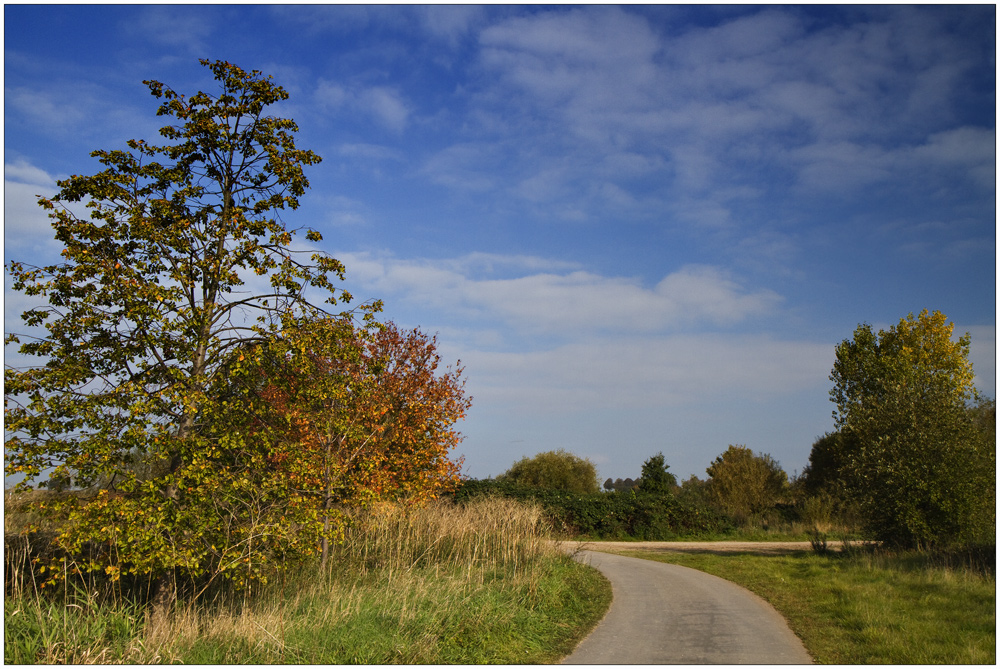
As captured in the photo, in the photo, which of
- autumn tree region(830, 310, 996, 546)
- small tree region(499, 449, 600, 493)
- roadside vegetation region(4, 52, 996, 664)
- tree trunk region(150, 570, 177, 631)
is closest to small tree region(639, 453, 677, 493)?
small tree region(499, 449, 600, 493)

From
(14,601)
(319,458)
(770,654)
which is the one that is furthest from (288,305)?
(770,654)

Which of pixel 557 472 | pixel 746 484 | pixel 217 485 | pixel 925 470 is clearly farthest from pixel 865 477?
pixel 557 472

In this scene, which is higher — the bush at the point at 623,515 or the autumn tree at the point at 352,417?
the autumn tree at the point at 352,417

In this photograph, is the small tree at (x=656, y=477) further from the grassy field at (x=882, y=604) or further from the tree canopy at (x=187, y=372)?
the tree canopy at (x=187, y=372)

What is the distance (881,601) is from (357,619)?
840 cm

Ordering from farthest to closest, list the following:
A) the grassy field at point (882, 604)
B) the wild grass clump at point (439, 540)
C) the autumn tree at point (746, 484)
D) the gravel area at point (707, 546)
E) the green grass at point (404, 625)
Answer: the autumn tree at point (746, 484), the gravel area at point (707, 546), the wild grass clump at point (439, 540), the grassy field at point (882, 604), the green grass at point (404, 625)

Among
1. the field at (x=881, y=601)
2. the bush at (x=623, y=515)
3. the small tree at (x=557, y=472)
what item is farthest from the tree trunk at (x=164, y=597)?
the small tree at (x=557, y=472)

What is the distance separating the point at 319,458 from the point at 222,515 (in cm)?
148

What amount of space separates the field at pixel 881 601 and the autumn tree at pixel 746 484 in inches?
758

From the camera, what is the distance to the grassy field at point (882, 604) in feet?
24.6

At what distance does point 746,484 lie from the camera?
37.7m

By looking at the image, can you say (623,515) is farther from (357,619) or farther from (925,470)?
(357,619)

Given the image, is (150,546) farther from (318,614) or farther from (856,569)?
(856,569)

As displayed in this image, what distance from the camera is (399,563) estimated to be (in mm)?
11984
